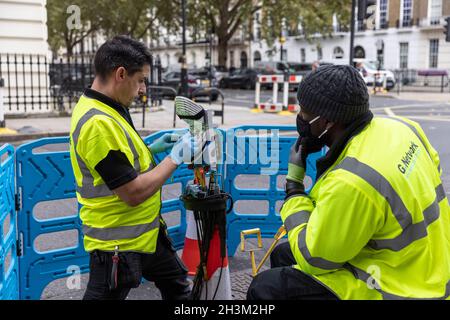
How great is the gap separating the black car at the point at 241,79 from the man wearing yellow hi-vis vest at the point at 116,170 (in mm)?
31837

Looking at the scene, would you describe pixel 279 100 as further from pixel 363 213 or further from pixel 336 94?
pixel 363 213

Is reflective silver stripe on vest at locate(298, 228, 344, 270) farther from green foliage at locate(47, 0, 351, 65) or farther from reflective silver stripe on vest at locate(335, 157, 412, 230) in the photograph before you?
green foliage at locate(47, 0, 351, 65)

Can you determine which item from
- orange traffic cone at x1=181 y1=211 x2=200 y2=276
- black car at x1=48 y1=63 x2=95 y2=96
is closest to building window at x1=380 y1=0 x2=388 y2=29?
black car at x1=48 y1=63 x2=95 y2=96

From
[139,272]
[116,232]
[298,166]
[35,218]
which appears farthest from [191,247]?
[298,166]

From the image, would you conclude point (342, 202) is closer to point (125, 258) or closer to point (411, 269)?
point (411, 269)

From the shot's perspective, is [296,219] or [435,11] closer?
[296,219]

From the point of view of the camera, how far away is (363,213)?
6.27 ft

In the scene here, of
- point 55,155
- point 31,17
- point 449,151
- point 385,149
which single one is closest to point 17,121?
point 31,17

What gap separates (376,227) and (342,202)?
161 millimetres

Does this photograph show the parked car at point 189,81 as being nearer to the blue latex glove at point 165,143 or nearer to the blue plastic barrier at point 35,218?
the blue plastic barrier at point 35,218

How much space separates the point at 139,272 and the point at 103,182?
19.3 inches

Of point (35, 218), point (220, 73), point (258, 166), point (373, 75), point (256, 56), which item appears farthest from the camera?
point (256, 56)

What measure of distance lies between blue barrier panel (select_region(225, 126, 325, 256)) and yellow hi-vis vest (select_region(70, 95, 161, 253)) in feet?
6.71

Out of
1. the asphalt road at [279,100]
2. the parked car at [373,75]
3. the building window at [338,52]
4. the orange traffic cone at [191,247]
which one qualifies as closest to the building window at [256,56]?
the building window at [338,52]
